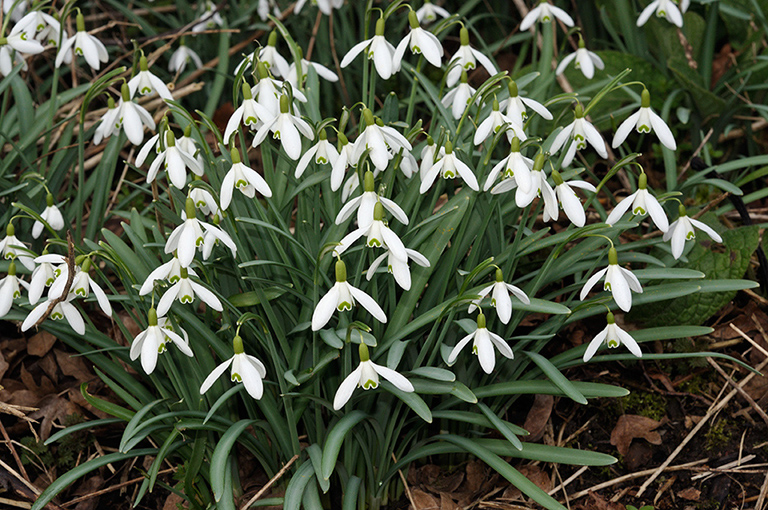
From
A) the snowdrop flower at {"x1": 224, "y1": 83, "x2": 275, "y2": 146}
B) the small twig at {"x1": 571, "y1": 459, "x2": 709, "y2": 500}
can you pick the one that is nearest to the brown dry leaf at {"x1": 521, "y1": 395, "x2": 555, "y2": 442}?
the small twig at {"x1": 571, "y1": 459, "x2": 709, "y2": 500}

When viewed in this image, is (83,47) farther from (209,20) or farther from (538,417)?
(538,417)

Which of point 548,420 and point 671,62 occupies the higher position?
point 671,62

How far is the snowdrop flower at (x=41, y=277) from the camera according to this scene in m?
1.55

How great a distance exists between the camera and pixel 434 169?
1.56 meters

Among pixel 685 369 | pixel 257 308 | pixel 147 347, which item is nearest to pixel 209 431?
pixel 257 308

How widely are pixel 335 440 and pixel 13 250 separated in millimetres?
897

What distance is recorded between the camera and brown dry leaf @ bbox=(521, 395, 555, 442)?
1.99 metres

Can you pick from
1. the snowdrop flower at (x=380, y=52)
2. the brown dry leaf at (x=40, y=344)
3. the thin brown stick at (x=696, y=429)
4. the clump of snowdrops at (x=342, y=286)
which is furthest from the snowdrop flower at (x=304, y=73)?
the thin brown stick at (x=696, y=429)

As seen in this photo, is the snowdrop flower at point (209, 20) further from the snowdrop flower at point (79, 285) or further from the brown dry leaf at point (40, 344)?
the snowdrop flower at point (79, 285)

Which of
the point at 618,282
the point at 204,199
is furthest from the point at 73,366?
the point at 618,282

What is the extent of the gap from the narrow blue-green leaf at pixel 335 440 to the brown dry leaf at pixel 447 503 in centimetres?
37

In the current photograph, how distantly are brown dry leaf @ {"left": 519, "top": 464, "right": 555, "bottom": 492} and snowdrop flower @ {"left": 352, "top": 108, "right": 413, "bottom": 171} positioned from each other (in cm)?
95

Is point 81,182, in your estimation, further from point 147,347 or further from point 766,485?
point 766,485

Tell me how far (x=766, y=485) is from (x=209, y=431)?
138 cm
